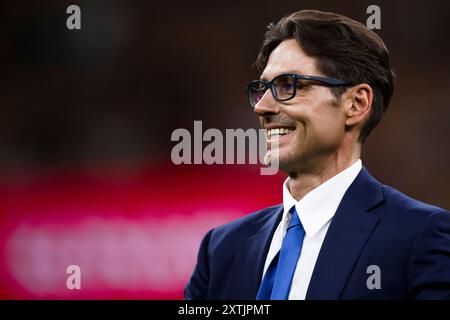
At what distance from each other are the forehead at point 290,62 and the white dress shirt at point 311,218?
0.76 ft

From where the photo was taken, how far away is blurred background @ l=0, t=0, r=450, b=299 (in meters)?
2.82

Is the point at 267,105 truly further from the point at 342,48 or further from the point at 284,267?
the point at 284,267

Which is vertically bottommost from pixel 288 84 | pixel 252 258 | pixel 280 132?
pixel 252 258

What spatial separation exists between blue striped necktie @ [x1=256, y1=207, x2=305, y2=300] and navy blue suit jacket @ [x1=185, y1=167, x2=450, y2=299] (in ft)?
0.10

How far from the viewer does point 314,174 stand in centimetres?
140

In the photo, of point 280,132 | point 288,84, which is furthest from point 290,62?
point 280,132

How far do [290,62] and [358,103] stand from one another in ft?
0.58

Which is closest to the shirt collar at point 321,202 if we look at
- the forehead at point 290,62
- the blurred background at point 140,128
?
the forehead at point 290,62

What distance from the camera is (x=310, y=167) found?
1.40 meters

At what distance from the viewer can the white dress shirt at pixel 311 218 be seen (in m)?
1.24

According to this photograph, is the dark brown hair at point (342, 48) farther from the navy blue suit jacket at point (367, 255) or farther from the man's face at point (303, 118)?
the navy blue suit jacket at point (367, 255)

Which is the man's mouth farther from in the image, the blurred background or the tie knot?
the blurred background

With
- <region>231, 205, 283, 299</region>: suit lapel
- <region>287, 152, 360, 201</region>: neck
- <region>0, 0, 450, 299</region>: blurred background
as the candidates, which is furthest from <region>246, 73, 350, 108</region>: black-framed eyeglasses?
<region>0, 0, 450, 299</region>: blurred background

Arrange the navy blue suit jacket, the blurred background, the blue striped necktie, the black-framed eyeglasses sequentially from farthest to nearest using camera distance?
the blurred background < the black-framed eyeglasses < the blue striped necktie < the navy blue suit jacket
